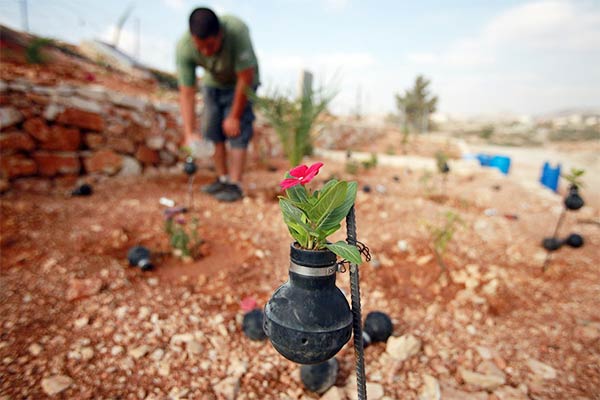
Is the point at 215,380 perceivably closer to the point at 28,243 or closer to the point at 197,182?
the point at 28,243

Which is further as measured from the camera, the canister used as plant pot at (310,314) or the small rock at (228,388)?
the small rock at (228,388)

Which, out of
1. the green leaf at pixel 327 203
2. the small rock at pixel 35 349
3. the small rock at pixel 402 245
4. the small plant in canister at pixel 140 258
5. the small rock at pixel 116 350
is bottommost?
the small rock at pixel 116 350

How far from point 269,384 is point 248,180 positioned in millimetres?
3083

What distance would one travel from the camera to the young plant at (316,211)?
0.73 m

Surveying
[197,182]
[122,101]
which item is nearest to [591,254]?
[197,182]

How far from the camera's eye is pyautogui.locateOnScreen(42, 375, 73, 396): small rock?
1132 mm

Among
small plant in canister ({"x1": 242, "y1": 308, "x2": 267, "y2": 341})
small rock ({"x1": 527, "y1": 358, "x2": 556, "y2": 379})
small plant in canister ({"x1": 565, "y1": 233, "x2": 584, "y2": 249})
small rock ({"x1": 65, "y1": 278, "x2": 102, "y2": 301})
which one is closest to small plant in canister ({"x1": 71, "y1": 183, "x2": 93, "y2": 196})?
small rock ({"x1": 65, "y1": 278, "x2": 102, "y2": 301})

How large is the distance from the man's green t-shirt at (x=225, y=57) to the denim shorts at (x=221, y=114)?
13cm

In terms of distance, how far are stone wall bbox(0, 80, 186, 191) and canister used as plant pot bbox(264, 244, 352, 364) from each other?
3.05 metres

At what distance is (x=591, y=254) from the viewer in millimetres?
2584

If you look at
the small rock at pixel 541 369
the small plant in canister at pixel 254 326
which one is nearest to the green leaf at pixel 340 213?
the small plant in canister at pixel 254 326

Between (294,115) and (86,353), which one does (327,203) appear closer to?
(86,353)

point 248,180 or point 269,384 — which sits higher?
point 248,180

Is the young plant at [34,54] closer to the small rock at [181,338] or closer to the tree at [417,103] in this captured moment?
the small rock at [181,338]
